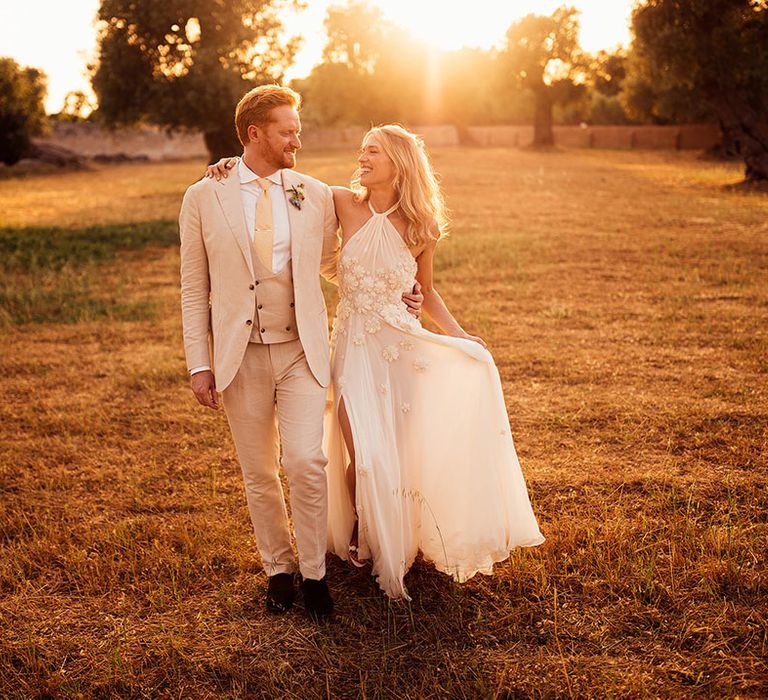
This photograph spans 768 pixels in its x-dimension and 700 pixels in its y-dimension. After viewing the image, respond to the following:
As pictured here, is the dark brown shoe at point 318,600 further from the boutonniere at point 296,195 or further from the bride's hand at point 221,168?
the bride's hand at point 221,168

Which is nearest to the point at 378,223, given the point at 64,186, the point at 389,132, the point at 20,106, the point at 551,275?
the point at 389,132

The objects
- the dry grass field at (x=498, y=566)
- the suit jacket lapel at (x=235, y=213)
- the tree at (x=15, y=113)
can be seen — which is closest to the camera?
the dry grass field at (x=498, y=566)

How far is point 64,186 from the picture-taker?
36.6m

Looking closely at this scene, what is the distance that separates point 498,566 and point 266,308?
1.91 meters

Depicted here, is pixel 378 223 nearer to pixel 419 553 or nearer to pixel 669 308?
pixel 419 553

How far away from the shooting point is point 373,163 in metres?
4.04

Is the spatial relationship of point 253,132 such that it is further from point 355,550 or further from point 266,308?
point 355,550

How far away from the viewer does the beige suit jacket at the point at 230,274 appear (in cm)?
372

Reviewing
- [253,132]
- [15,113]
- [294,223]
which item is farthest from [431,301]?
[15,113]

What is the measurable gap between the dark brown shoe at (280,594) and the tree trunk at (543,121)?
185ft

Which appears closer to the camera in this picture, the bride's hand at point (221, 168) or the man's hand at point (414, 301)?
the bride's hand at point (221, 168)

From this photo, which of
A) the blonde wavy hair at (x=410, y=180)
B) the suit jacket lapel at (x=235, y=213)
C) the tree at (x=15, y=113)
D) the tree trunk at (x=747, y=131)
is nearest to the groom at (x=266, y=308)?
the suit jacket lapel at (x=235, y=213)

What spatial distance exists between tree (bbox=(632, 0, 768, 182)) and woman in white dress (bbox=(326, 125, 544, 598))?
905 inches

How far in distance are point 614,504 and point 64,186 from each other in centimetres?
3625
